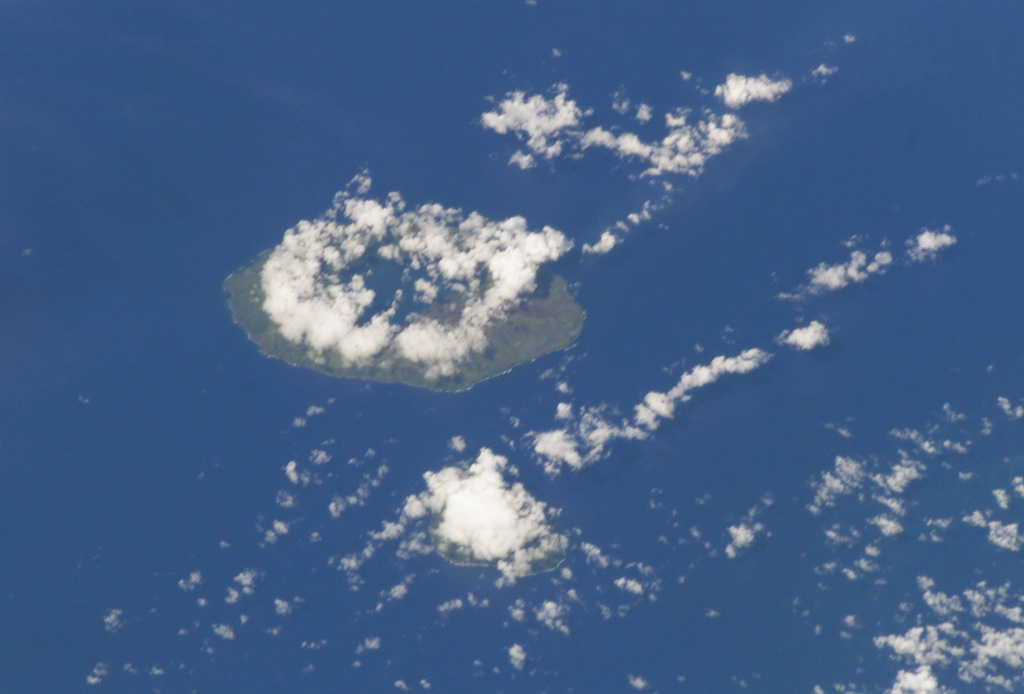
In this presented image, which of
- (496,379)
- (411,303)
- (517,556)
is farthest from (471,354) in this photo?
(517,556)

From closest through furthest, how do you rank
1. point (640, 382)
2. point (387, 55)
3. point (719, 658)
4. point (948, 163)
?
1. point (719, 658)
2. point (640, 382)
3. point (948, 163)
4. point (387, 55)

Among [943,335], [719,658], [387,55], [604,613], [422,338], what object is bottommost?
[719,658]

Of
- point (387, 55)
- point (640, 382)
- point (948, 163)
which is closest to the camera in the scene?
point (640, 382)

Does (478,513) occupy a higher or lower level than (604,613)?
higher

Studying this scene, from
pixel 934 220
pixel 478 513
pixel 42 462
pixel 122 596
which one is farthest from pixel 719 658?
pixel 42 462

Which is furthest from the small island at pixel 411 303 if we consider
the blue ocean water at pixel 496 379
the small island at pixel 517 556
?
the small island at pixel 517 556

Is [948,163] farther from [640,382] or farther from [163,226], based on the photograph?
[163,226]

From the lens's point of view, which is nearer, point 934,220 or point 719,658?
point 719,658
